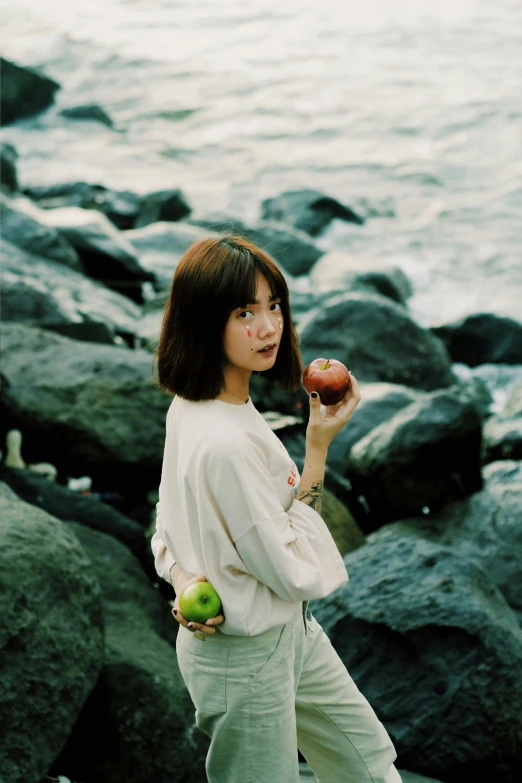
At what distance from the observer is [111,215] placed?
48.4 feet

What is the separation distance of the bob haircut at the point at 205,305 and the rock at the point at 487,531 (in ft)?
9.47

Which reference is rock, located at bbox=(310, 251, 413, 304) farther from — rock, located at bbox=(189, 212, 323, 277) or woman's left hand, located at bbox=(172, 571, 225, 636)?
woman's left hand, located at bbox=(172, 571, 225, 636)

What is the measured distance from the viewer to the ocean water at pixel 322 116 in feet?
53.2

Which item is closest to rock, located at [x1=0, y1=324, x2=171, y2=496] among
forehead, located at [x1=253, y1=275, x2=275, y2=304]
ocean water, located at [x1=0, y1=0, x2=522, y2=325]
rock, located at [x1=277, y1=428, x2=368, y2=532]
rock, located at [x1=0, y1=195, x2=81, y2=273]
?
rock, located at [x1=277, y1=428, x2=368, y2=532]

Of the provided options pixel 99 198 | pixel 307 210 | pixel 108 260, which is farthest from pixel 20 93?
pixel 108 260

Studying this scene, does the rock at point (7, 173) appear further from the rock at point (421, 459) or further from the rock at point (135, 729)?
the rock at point (135, 729)

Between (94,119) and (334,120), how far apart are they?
202 inches

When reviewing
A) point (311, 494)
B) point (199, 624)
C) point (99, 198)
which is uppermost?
point (311, 494)

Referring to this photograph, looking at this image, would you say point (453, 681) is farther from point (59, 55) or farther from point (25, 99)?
point (59, 55)

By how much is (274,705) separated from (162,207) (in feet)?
42.9

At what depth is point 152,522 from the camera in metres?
5.51

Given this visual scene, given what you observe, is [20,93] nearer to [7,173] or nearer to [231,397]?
[7,173]

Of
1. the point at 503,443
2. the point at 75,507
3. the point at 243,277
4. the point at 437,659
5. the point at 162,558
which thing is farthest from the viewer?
the point at 503,443

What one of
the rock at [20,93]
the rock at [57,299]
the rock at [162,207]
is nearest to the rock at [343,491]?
the rock at [57,299]
